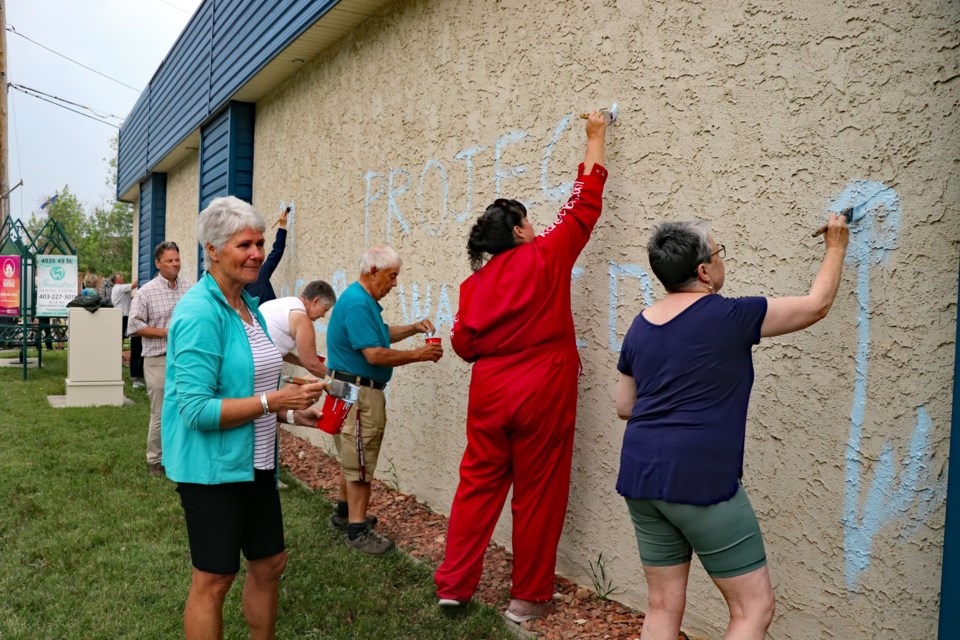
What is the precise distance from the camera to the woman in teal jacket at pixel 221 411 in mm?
2568

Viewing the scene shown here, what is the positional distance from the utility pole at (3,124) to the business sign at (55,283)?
439 centimetres

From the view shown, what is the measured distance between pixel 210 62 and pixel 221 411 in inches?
367

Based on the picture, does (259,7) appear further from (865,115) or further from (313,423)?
(865,115)

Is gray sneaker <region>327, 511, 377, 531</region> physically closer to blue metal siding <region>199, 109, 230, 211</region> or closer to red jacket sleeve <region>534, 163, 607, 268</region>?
red jacket sleeve <region>534, 163, 607, 268</region>

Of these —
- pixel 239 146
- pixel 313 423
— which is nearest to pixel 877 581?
pixel 313 423

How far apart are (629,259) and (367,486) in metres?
2.18

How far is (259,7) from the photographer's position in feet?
27.4

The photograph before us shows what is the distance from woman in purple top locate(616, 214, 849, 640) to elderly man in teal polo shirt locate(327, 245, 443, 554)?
2135 mm

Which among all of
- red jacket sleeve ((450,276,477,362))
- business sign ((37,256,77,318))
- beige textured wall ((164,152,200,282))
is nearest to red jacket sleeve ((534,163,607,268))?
red jacket sleeve ((450,276,477,362))

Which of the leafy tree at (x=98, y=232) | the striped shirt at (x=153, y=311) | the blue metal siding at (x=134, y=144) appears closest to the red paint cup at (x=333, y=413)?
the striped shirt at (x=153, y=311)

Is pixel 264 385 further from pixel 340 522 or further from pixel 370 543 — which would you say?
pixel 340 522

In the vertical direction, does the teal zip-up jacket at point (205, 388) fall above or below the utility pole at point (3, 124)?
below

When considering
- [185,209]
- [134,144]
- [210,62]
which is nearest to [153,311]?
[210,62]

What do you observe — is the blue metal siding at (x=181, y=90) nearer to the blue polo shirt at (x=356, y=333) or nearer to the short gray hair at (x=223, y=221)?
the blue polo shirt at (x=356, y=333)
